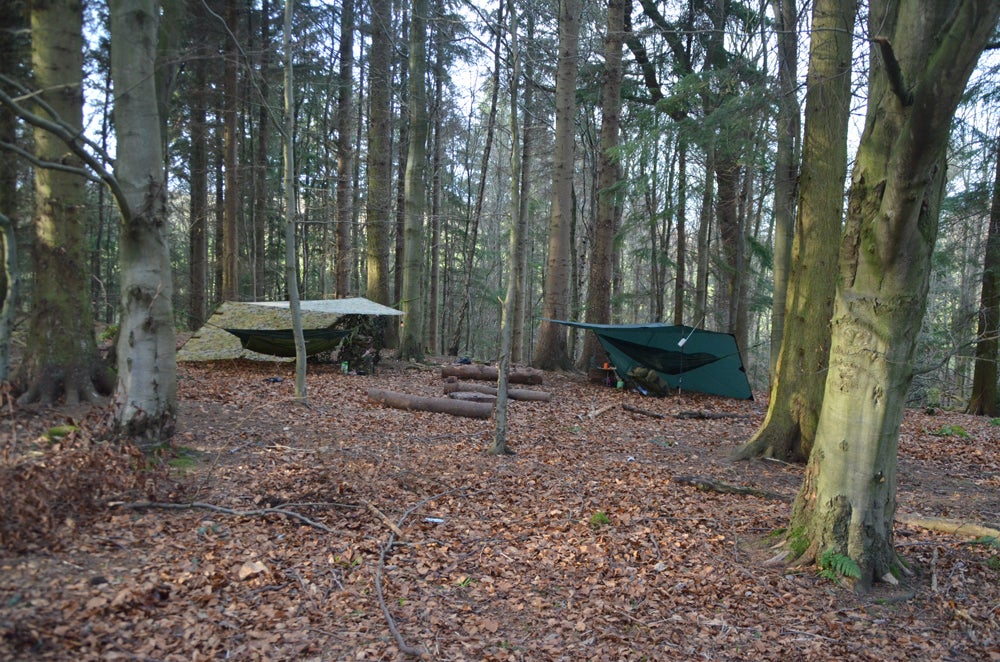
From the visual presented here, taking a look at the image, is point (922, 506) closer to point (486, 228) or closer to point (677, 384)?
point (677, 384)

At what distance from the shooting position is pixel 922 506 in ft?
14.5

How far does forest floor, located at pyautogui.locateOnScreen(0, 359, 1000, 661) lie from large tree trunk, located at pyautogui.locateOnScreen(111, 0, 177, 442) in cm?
36

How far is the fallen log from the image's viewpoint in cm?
367

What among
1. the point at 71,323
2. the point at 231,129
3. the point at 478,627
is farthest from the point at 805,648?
the point at 231,129

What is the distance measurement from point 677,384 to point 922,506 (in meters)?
5.25

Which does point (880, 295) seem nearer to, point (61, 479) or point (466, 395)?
point (61, 479)

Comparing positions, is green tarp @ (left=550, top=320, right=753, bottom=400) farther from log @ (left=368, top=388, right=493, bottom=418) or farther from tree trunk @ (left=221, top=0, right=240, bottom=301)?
tree trunk @ (left=221, top=0, right=240, bottom=301)

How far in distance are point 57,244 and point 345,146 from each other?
717 cm

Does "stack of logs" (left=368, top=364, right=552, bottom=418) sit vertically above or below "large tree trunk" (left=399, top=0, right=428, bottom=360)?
below

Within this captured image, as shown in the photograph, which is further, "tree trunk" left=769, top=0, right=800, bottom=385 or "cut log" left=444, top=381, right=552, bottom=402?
"cut log" left=444, top=381, right=552, bottom=402

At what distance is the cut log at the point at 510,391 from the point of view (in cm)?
823

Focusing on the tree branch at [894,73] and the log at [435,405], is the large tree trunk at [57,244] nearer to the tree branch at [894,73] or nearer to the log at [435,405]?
the log at [435,405]

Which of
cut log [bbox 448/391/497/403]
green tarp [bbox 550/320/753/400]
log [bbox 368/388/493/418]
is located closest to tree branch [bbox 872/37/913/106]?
log [bbox 368/388/493/418]

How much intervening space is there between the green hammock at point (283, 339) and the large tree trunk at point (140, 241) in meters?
4.58
